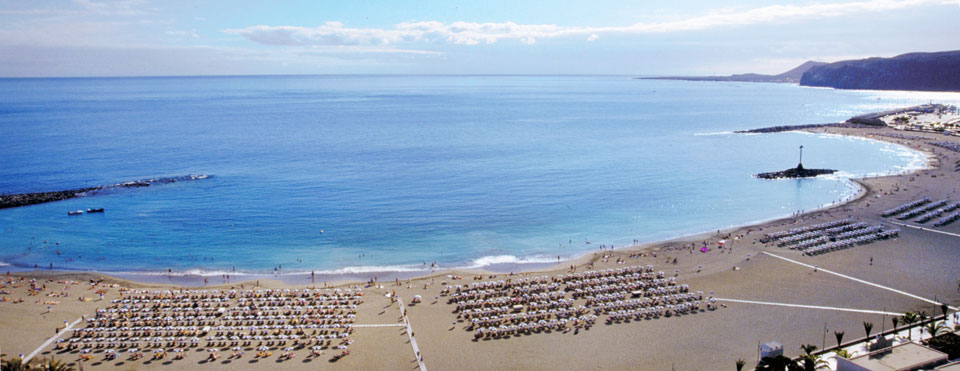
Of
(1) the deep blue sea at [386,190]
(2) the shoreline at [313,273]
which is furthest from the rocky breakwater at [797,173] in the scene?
(2) the shoreline at [313,273]

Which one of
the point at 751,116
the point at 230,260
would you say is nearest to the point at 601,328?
the point at 230,260

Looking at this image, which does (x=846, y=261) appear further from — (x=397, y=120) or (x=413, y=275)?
(x=397, y=120)

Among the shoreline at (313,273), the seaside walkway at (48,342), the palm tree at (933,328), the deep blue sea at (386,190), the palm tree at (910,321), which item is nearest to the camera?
the palm tree at (933,328)

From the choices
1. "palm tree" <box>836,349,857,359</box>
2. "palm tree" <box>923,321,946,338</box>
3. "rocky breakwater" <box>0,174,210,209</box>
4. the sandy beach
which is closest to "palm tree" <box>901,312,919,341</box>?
"palm tree" <box>923,321,946,338</box>

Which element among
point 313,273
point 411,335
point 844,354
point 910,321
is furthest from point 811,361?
point 313,273

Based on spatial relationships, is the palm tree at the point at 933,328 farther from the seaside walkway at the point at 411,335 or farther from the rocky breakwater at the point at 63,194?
the rocky breakwater at the point at 63,194

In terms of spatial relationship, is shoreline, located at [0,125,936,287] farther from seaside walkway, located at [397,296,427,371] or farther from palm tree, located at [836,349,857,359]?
palm tree, located at [836,349,857,359]

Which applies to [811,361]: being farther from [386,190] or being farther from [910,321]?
[386,190]
